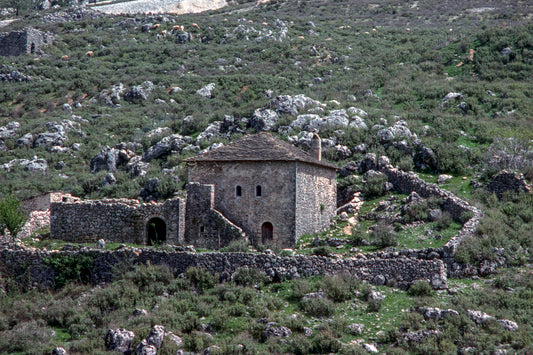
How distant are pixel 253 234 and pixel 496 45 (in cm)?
4160

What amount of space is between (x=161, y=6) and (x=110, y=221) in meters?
86.0

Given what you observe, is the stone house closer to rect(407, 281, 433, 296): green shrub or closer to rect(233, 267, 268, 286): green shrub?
rect(233, 267, 268, 286): green shrub

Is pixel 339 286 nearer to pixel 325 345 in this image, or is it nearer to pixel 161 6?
pixel 325 345

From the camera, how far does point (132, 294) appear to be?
755 inches

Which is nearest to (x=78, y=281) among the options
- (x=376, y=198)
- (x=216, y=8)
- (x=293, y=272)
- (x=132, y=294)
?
(x=132, y=294)

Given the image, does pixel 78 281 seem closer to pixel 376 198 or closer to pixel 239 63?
pixel 376 198

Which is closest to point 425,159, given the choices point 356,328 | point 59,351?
point 356,328

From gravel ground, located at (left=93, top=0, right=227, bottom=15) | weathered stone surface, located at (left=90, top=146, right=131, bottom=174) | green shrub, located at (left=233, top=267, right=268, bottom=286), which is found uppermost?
gravel ground, located at (left=93, top=0, right=227, bottom=15)

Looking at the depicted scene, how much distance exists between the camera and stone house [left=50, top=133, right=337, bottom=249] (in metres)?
25.5

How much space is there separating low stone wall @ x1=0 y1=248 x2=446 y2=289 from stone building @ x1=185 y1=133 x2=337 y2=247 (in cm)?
513

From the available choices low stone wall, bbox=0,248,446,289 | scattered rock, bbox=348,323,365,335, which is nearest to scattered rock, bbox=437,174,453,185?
low stone wall, bbox=0,248,446,289

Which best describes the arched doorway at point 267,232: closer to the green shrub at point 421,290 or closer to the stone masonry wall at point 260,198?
the stone masonry wall at point 260,198

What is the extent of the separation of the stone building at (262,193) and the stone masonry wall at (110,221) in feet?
2.83

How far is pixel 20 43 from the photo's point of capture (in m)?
67.9
